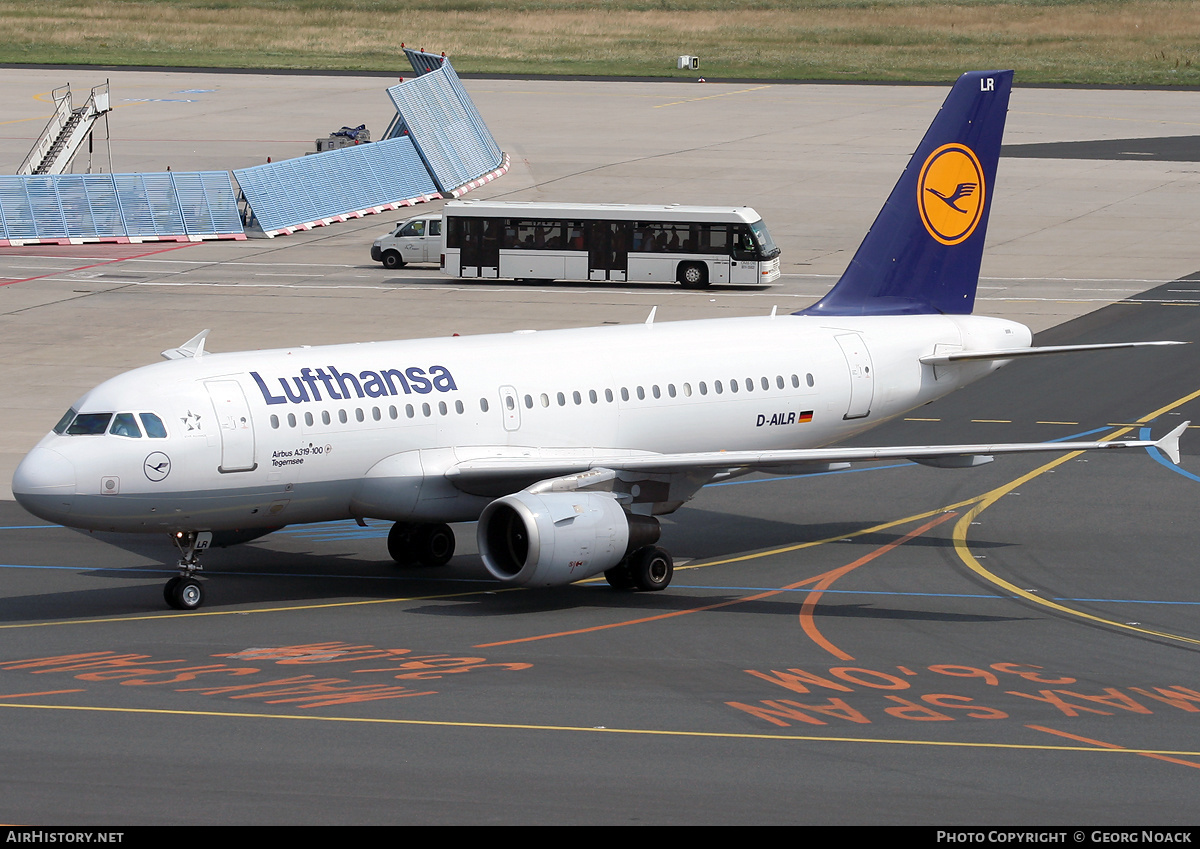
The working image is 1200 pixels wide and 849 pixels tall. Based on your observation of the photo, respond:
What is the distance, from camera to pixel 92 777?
74.4 feet

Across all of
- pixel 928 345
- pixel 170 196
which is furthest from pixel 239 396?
pixel 170 196

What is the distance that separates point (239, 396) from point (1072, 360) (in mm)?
36213

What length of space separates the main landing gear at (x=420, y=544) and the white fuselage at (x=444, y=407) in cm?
210

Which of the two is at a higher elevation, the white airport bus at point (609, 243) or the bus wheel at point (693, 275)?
the white airport bus at point (609, 243)

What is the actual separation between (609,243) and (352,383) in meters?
42.2

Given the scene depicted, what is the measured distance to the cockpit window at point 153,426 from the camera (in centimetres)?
3152

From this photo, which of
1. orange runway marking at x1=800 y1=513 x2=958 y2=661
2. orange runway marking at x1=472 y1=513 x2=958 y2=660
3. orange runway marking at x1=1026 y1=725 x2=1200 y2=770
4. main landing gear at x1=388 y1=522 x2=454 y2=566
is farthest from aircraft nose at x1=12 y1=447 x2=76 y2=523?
orange runway marking at x1=1026 y1=725 x2=1200 y2=770

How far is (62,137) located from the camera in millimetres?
94688

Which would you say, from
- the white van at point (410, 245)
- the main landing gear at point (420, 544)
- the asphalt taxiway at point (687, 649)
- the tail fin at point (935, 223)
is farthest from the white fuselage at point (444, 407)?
the white van at point (410, 245)

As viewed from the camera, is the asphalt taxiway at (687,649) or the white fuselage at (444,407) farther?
the white fuselage at (444,407)

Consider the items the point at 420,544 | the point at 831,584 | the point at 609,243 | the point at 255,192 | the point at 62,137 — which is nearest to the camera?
the point at 831,584

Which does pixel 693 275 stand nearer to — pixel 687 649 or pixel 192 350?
pixel 192 350

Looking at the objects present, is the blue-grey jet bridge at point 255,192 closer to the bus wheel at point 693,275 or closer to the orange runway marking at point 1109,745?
the bus wheel at point 693,275

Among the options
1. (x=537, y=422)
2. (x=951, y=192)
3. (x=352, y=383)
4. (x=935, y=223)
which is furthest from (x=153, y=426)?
(x=951, y=192)
